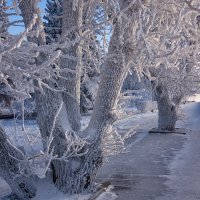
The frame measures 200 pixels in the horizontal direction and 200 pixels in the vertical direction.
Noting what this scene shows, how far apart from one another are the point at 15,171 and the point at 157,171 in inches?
167

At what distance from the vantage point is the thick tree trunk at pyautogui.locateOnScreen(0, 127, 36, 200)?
21.8 feet

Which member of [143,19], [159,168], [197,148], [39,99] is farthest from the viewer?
[197,148]

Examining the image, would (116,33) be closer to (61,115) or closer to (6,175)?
(61,115)

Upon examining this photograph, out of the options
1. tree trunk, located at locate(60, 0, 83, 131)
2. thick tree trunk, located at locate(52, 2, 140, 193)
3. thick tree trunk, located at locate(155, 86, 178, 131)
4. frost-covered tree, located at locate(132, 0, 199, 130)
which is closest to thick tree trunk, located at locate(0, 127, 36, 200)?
thick tree trunk, located at locate(52, 2, 140, 193)

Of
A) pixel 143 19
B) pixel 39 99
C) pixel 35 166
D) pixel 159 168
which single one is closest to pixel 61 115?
pixel 39 99

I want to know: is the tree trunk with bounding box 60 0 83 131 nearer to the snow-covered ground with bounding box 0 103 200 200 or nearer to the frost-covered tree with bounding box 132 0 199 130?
the snow-covered ground with bounding box 0 103 200 200

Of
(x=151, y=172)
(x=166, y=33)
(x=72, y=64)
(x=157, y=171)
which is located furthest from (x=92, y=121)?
(x=157, y=171)

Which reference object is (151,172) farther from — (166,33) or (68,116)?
(166,33)

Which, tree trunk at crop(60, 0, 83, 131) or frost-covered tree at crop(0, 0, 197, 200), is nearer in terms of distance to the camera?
frost-covered tree at crop(0, 0, 197, 200)

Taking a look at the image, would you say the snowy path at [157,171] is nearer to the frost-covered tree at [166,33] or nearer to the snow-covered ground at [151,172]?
the snow-covered ground at [151,172]

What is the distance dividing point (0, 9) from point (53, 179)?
10.4 feet

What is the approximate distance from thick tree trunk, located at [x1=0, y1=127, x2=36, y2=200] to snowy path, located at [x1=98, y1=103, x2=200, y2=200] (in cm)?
174

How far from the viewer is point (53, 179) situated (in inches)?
295

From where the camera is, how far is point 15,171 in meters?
6.84
